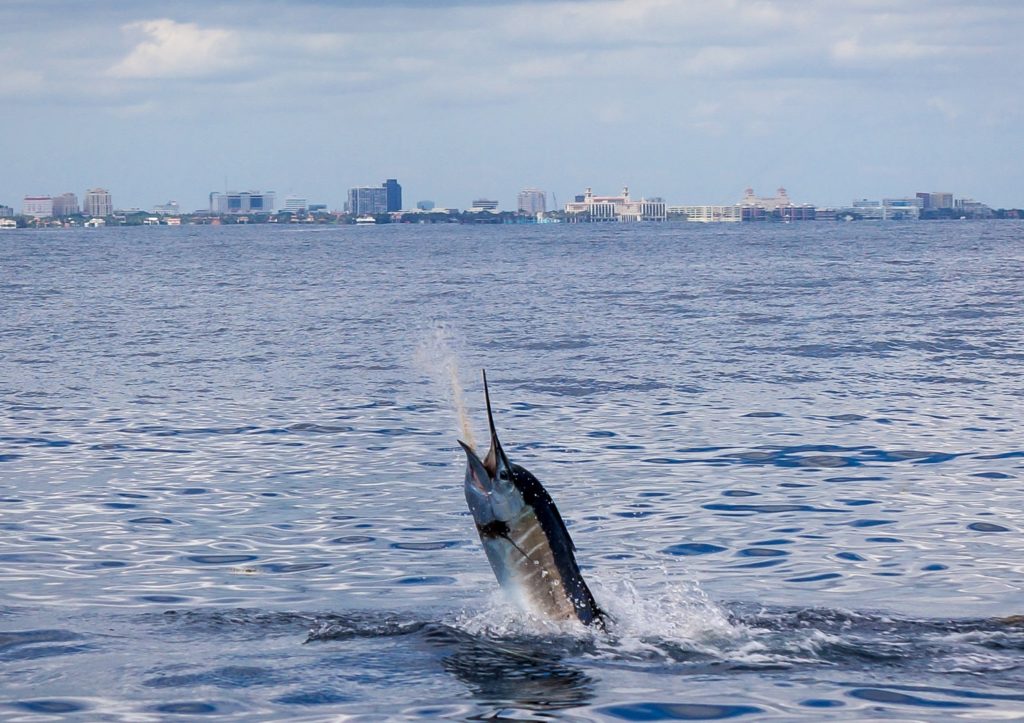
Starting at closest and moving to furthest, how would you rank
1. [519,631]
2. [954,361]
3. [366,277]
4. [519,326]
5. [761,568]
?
[519,631], [761,568], [954,361], [519,326], [366,277]

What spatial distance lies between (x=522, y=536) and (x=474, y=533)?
16.5 ft

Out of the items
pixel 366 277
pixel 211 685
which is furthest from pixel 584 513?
pixel 366 277

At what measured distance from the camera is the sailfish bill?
812 centimetres

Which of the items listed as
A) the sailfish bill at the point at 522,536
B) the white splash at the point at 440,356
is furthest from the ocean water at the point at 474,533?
the sailfish bill at the point at 522,536

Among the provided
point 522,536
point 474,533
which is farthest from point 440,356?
point 522,536

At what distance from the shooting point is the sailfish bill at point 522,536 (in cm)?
812

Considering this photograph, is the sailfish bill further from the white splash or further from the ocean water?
the white splash

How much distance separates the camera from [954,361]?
26422mm

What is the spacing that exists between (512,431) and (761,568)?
7650 millimetres

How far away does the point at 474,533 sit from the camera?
13.4 meters

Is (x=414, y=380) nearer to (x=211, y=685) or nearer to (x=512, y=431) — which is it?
(x=512, y=431)

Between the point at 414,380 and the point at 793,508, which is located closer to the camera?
the point at 793,508

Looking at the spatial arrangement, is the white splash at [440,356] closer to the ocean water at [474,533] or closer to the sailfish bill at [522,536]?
the ocean water at [474,533]

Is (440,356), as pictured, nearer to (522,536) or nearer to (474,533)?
(474,533)
